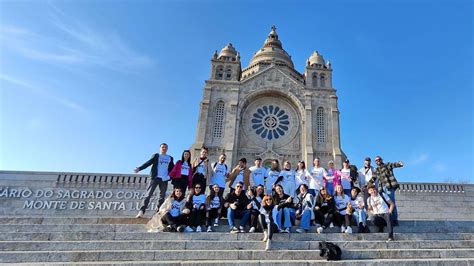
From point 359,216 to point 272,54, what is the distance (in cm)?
2729

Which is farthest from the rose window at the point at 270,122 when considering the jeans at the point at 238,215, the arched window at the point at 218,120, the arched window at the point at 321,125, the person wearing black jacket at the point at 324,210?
the jeans at the point at 238,215

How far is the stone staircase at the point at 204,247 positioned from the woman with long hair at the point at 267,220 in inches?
6.9

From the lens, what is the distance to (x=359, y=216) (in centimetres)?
684

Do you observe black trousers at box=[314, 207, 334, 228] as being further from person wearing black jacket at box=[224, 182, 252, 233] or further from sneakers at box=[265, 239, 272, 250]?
sneakers at box=[265, 239, 272, 250]

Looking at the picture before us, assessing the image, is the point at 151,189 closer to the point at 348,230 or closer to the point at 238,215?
the point at 238,215

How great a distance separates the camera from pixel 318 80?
2664 cm

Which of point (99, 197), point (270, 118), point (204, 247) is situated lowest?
point (204, 247)

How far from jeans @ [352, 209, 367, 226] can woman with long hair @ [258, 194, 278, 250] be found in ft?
6.99

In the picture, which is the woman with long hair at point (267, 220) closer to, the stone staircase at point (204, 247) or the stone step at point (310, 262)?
the stone staircase at point (204, 247)

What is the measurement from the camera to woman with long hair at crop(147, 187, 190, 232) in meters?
6.32

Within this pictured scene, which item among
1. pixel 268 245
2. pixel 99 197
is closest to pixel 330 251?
pixel 268 245

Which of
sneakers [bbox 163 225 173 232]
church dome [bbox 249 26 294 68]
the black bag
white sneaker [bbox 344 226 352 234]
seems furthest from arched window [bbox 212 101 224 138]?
the black bag

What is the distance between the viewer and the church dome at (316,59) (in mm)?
28578

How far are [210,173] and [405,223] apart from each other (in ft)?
18.6
